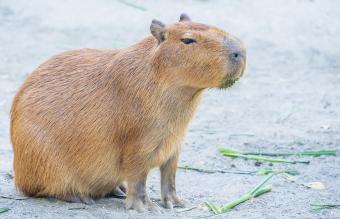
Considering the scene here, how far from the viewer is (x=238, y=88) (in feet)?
29.6

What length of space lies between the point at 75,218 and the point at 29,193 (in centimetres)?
59

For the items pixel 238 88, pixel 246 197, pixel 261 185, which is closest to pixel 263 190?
pixel 261 185

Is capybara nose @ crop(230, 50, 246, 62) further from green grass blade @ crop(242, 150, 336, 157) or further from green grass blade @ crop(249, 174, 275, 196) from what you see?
green grass blade @ crop(242, 150, 336, 157)

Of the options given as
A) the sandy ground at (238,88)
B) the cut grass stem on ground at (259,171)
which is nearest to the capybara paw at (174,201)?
the sandy ground at (238,88)

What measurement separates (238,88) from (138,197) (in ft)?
13.1

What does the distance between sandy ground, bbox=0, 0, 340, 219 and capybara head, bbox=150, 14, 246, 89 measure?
3.11ft

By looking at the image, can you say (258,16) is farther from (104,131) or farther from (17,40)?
(104,131)

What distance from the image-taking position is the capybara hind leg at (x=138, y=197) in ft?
17.0

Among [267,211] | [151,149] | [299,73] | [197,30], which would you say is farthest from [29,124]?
[299,73]

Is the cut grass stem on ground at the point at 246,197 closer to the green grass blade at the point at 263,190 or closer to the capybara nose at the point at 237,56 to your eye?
the green grass blade at the point at 263,190

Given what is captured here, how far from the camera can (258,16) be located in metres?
11.1

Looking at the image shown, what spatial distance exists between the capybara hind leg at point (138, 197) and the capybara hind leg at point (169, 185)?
18cm

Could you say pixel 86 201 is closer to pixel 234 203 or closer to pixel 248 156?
pixel 234 203

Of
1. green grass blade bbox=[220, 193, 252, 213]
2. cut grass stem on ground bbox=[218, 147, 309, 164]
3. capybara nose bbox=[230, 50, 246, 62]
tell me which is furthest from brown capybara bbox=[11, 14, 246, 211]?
cut grass stem on ground bbox=[218, 147, 309, 164]
